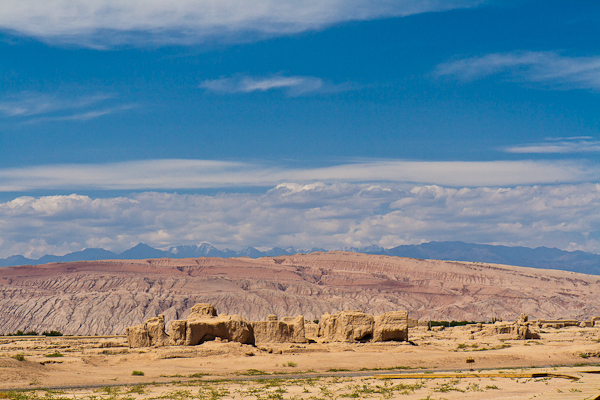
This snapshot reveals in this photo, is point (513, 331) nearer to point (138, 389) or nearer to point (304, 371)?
point (304, 371)

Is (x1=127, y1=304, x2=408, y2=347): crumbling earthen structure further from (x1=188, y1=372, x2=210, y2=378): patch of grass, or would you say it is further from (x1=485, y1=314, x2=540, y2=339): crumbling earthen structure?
(x1=485, y1=314, x2=540, y2=339): crumbling earthen structure

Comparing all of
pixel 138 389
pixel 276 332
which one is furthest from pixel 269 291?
pixel 138 389

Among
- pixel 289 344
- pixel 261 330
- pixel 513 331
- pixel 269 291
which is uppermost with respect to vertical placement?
pixel 261 330

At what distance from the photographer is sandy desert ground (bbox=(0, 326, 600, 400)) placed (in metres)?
25.6

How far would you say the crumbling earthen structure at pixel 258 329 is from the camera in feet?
146

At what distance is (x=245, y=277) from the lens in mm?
166875

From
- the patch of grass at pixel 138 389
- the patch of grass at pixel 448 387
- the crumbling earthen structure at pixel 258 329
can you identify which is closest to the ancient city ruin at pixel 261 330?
the crumbling earthen structure at pixel 258 329

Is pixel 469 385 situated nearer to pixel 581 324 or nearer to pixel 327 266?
pixel 581 324

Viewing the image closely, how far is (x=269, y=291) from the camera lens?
456 ft

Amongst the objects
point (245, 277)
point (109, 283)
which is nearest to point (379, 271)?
point (245, 277)

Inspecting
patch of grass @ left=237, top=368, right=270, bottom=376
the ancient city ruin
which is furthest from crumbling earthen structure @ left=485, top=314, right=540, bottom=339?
patch of grass @ left=237, top=368, right=270, bottom=376

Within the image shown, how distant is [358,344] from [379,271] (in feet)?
478

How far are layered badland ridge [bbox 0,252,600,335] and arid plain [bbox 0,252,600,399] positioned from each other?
398 mm

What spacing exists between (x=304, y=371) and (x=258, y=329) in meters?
12.5
